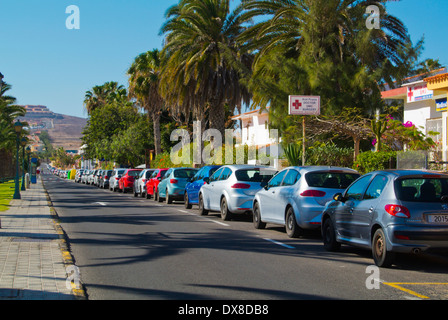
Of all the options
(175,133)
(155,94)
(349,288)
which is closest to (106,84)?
(175,133)

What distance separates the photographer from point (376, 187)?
32.7ft

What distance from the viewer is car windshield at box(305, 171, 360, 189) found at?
13.1m

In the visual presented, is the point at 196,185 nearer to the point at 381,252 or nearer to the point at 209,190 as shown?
the point at 209,190

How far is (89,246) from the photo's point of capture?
12.0 meters

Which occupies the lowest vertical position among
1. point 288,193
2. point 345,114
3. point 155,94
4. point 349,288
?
point 349,288

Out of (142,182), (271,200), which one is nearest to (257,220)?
Result: (271,200)

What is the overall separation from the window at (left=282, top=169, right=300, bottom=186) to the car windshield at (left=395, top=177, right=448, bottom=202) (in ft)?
13.8

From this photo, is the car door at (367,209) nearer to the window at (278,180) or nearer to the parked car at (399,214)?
the parked car at (399,214)

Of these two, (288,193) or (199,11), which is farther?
(199,11)

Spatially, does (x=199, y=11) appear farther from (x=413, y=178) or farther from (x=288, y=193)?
(x=413, y=178)

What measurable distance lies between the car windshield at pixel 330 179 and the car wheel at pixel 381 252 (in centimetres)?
351

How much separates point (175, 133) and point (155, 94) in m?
8.28

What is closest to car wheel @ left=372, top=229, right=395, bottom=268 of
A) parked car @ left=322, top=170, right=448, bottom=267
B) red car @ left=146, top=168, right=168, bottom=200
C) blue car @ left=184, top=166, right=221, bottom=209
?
parked car @ left=322, top=170, right=448, bottom=267
